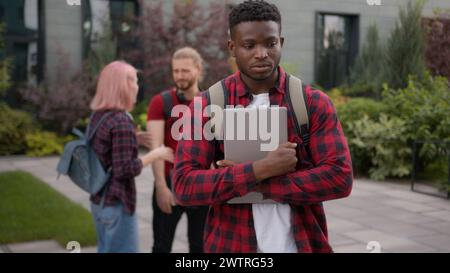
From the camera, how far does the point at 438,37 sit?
2.39 meters

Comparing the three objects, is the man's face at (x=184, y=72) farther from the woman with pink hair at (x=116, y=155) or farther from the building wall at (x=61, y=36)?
the building wall at (x=61, y=36)

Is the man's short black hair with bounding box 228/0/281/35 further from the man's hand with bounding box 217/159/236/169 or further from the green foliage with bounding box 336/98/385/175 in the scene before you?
the green foliage with bounding box 336/98/385/175

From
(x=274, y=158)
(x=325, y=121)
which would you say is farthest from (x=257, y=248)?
(x=325, y=121)

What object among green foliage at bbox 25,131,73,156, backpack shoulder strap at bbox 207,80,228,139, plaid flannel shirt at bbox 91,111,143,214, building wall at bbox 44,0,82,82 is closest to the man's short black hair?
backpack shoulder strap at bbox 207,80,228,139

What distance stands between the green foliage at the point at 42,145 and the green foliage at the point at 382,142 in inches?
243

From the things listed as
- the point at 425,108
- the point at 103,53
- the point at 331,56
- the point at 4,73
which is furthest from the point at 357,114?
the point at 4,73

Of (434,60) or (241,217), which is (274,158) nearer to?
(241,217)

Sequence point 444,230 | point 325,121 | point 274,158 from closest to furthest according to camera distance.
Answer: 1. point 274,158
2. point 325,121
3. point 444,230

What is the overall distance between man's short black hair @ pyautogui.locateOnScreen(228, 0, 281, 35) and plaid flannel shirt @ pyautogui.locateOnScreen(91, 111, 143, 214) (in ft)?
5.27

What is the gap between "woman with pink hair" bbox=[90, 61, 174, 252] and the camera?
124 inches

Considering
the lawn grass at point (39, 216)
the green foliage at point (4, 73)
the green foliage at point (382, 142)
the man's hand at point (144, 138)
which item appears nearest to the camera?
the man's hand at point (144, 138)

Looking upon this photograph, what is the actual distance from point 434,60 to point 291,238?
123 cm

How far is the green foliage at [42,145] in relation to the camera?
37.7 feet

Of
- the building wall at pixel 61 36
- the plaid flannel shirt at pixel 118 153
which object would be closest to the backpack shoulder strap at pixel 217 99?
the plaid flannel shirt at pixel 118 153
